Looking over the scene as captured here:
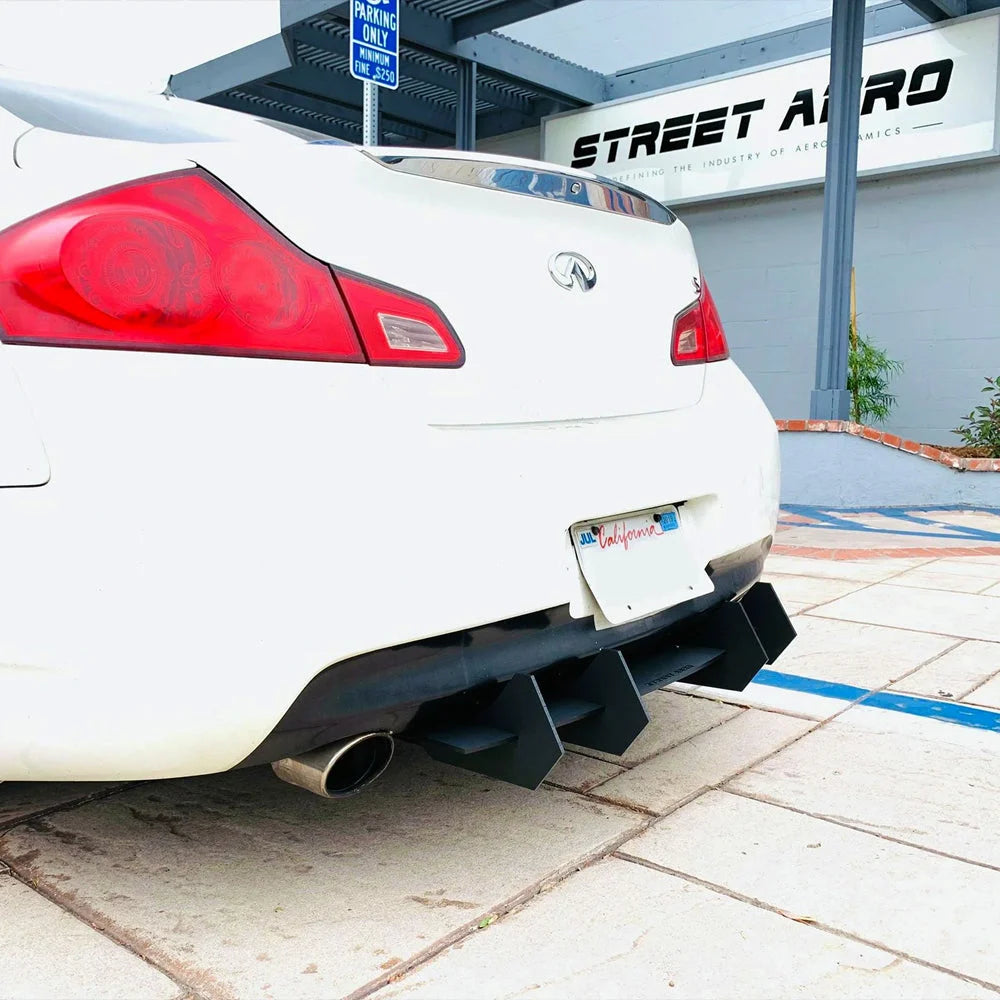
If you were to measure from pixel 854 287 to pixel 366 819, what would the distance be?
800 centimetres

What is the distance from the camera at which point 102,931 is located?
159 cm

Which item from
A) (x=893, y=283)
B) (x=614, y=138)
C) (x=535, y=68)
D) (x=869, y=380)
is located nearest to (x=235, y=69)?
(x=535, y=68)

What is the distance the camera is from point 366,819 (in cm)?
201

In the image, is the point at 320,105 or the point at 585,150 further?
the point at 320,105

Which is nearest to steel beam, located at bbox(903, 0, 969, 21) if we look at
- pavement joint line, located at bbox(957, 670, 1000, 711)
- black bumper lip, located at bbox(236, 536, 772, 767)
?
pavement joint line, located at bbox(957, 670, 1000, 711)

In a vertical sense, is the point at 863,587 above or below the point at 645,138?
below

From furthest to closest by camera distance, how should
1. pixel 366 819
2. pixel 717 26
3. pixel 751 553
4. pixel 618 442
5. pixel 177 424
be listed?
pixel 717 26, pixel 751 553, pixel 366 819, pixel 618 442, pixel 177 424

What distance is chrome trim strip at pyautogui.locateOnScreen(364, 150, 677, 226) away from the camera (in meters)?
1.70

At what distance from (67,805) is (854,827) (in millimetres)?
1538

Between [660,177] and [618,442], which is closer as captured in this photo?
[618,442]

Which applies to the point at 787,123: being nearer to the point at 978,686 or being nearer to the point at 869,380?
the point at 869,380

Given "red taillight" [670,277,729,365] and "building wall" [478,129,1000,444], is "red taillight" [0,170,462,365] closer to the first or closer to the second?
"red taillight" [670,277,729,365]

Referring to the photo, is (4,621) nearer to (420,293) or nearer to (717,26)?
(420,293)

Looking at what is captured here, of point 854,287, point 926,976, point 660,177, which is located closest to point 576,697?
point 926,976
